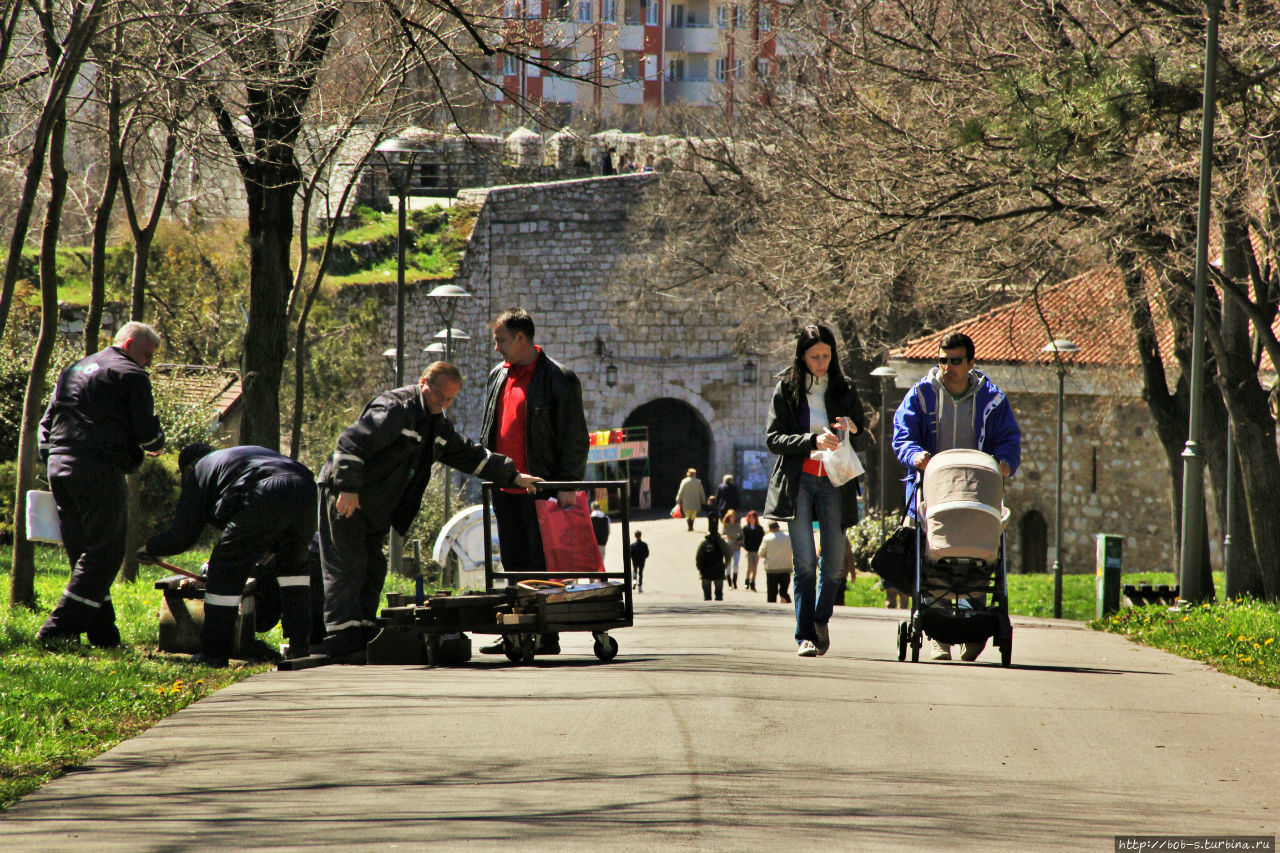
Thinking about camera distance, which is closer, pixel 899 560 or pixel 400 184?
pixel 899 560

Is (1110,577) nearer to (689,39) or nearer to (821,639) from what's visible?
(821,639)


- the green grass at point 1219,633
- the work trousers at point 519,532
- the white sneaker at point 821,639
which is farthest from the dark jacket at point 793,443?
the green grass at point 1219,633

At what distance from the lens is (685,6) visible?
248 feet

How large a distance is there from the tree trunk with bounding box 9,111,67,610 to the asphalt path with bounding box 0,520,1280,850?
3467 mm

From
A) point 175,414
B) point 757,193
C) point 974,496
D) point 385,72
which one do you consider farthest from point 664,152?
point 974,496

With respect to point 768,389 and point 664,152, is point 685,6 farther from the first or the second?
point 768,389

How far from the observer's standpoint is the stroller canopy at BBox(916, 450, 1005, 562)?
7.31 metres

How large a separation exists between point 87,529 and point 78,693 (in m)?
1.49

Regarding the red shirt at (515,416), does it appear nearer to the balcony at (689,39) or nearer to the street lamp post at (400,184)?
the street lamp post at (400,184)

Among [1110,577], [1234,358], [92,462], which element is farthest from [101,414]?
[1234,358]

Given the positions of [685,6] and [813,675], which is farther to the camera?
[685,6]

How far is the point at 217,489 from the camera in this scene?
7.31 meters

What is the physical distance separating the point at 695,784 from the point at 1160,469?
2690 cm

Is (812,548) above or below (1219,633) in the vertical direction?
above
